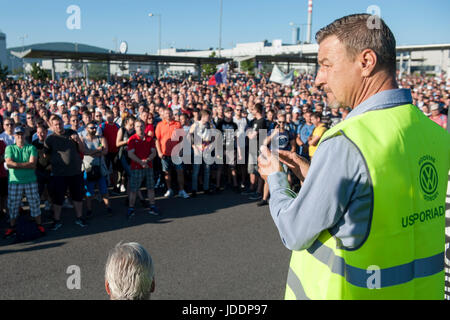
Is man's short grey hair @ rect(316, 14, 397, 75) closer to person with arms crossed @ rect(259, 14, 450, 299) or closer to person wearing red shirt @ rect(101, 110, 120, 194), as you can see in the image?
person with arms crossed @ rect(259, 14, 450, 299)

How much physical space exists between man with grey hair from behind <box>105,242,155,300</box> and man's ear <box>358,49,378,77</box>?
129 centimetres

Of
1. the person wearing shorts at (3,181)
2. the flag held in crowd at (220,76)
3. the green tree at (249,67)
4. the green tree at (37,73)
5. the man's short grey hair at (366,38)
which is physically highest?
the green tree at (249,67)

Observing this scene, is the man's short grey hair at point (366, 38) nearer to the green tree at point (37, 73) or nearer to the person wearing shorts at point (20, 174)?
the person wearing shorts at point (20, 174)

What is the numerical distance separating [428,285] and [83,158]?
6.42 meters

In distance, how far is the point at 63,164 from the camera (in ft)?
19.2

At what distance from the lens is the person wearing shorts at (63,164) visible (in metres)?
5.84

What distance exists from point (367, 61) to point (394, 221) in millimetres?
518

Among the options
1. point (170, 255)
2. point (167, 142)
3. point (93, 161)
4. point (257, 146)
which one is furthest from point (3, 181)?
point (257, 146)

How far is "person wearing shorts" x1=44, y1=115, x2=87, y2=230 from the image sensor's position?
5.84 meters

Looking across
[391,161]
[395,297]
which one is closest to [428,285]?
[395,297]

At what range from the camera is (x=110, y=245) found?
511 cm

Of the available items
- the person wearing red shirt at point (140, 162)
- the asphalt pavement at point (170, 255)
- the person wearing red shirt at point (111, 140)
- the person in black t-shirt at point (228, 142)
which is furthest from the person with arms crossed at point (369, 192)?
the person in black t-shirt at point (228, 142)

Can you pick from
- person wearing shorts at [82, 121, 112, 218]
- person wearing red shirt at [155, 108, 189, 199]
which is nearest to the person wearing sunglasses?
person wearing shorts at [82, 121, 112, 218]

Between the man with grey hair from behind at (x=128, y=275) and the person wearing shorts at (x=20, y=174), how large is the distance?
14.8 feet
